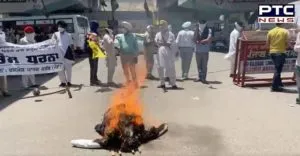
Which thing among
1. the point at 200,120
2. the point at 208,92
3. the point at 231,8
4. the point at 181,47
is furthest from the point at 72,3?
the point at 200,120

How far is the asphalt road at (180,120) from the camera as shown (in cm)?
625

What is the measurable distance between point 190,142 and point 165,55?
4.73m

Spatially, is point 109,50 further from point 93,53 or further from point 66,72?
point 66,72

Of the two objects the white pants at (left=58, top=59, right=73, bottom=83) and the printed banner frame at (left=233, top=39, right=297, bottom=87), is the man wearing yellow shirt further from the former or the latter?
the white pants at (left=58, top=59, right=73, bottom=83)

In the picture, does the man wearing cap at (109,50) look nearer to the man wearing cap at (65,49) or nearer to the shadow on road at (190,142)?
the man wearing cap at (65,49)

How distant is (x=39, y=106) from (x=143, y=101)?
215 cm

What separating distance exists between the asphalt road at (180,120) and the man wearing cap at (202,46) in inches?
18.4

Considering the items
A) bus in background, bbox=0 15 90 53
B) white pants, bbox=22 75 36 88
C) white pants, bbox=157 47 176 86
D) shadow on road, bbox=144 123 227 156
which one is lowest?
shadow on road, bbox=144 123 227 156

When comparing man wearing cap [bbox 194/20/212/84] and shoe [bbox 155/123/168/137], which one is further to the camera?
man wearing cap [bbox 194/20/212/84]

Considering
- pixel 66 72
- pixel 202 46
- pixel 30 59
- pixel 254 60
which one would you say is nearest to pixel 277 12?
pixel 202 46

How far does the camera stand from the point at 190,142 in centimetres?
649

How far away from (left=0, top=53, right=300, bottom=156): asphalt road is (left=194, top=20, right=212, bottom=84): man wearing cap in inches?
18.4

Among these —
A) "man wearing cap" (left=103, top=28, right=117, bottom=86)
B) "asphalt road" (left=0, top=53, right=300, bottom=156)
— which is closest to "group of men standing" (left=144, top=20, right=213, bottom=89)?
"asphalt road" (left=0, top=53, right=300, bottom=156)

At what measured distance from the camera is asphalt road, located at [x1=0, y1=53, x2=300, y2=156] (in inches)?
246
